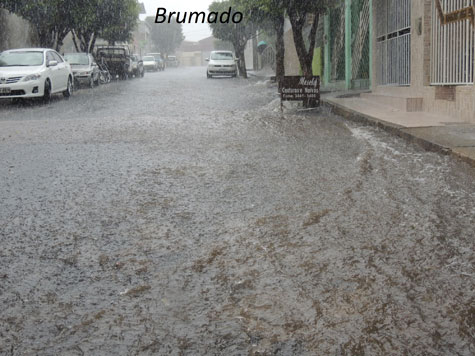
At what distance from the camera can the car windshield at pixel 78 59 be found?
26.7 metres

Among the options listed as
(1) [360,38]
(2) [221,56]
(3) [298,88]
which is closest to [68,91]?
(3) [298,88]

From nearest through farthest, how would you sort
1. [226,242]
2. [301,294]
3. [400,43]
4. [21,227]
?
[301,294], [226,242], [21,227], [400,43]

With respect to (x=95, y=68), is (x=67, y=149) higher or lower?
lower

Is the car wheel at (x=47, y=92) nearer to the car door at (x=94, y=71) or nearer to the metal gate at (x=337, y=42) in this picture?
the car door at (x=94, y=71)

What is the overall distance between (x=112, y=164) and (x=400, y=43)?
29.8 feet

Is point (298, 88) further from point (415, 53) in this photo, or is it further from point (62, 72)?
point (62, 72)

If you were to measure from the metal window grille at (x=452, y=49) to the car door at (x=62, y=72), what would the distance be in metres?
11.2

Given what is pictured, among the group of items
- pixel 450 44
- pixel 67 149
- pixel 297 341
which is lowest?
pixel 297 341

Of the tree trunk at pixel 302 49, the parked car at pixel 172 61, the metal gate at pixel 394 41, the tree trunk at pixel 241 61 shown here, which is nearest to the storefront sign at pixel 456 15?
the metal gate at pixel 394 41

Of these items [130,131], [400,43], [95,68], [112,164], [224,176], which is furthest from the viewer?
[95,68]

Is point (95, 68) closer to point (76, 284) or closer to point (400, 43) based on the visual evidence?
point (400, 43)

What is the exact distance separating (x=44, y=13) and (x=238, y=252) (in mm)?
26390

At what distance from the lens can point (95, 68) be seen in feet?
89.2

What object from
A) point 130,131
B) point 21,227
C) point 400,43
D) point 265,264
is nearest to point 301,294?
point 265,264
